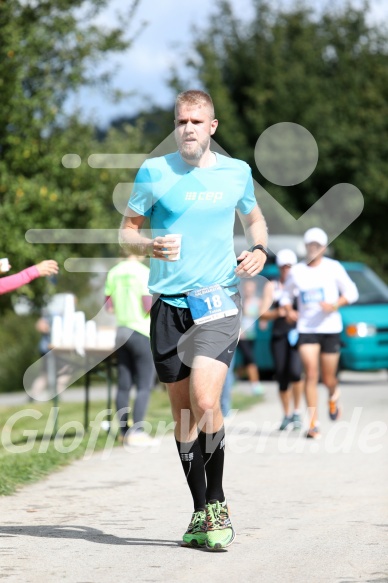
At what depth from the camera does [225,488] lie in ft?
28.0

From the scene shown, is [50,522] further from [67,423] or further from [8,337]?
[8,337]

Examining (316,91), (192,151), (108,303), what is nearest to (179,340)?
(192,151)

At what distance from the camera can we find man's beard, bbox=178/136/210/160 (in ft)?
20.5

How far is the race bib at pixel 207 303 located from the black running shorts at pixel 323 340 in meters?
6.25

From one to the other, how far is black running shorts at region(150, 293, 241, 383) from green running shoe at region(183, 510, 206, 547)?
68 centimetres

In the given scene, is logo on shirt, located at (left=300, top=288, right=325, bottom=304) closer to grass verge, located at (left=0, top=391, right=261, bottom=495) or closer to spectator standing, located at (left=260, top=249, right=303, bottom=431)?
spectator standing, located at (left=260, top=249, right=303, bottom=431)

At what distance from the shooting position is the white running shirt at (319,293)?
1249 cm

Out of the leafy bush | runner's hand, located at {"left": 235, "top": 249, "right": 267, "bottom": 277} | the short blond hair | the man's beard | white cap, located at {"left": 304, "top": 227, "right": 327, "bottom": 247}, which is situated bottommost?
the leafy bush

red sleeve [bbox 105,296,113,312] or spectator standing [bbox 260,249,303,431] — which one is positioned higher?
red sleeve [bbox 105,296,113,312]

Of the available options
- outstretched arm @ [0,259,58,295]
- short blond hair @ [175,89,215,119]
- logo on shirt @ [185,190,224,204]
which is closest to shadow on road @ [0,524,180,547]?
outstretched arm @ [0,259,58,295]

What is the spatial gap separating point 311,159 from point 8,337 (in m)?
11.4

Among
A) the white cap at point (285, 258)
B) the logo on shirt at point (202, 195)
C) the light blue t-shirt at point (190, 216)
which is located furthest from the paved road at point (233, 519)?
the white cap at point (285, 258)

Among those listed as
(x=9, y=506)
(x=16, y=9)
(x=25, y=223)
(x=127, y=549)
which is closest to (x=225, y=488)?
(x=9, y=506)

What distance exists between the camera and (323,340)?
41.2 feet
